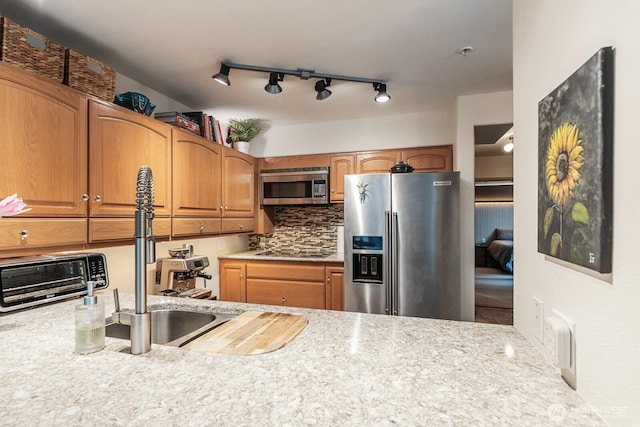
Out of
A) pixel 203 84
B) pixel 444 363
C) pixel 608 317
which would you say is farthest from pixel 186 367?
pixel 203 84

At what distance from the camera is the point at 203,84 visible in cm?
247

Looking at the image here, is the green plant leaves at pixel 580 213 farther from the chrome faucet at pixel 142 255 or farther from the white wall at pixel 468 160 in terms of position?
the white wall at pixel 468 160

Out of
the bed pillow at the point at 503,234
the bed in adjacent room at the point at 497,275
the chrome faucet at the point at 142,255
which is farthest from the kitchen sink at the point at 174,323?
the bed pillow at the point at 503,234

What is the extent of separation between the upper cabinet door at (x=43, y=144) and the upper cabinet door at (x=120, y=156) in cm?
6

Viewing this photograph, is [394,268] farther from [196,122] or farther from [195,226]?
[196,122]

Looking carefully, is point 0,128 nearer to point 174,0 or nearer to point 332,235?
point 174,0

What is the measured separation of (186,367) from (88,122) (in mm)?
1500

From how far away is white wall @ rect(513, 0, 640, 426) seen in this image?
52 centimetres

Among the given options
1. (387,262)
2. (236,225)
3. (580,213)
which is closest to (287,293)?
(236,225)

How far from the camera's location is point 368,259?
2727 mm

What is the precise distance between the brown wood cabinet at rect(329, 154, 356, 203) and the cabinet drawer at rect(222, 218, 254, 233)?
3.07 ft

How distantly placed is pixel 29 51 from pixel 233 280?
7.74ft

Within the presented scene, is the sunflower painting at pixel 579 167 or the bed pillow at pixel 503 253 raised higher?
the sunflower painting at pixel 579 167

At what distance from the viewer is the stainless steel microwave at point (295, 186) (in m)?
3.35
